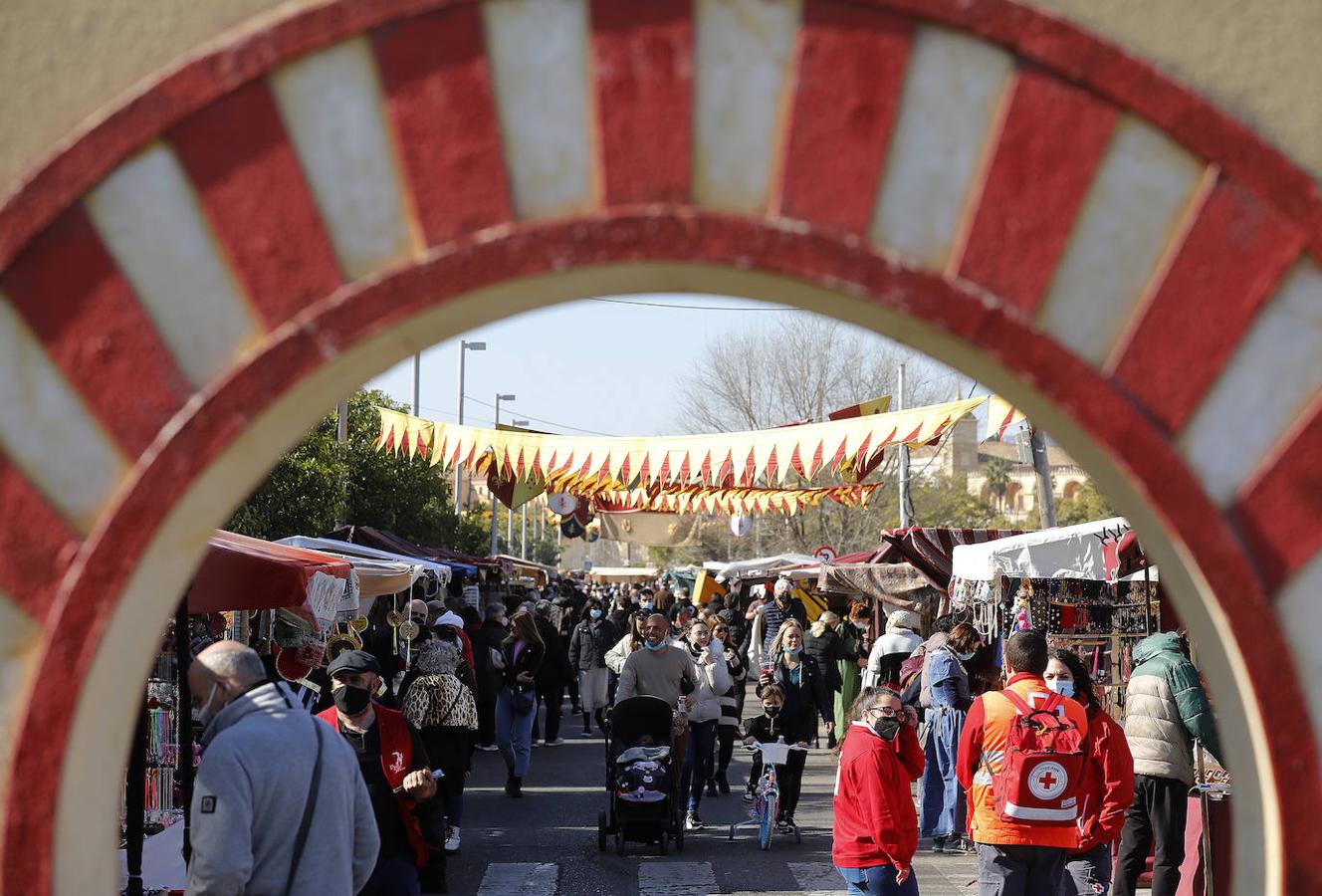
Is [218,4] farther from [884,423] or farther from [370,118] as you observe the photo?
[884,423]

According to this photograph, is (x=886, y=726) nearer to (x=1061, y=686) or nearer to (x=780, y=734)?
(x=1061, y=686)

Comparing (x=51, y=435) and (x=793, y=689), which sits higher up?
(x=51, y=435)

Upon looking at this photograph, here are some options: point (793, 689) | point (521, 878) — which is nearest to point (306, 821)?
point (521, 878)

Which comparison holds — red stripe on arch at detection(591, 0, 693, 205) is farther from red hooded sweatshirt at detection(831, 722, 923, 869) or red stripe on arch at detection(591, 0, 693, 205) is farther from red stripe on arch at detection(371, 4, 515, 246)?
red hooded sweatshirt at detection(831, 722, 923, 869)

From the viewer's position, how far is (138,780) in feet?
22.6

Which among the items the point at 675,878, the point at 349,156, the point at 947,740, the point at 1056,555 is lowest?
the point at 675,878

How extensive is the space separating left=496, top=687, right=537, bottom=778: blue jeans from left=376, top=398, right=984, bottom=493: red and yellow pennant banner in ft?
16.4

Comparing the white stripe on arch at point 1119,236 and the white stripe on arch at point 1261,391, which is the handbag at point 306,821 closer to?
the white stripe on arch at point 1119,236

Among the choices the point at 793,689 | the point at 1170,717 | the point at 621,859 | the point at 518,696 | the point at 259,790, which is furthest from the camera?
the point at 518,696

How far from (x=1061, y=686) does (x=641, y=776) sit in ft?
12.5

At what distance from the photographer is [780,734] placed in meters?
12.0

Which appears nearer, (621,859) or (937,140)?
(937,140)

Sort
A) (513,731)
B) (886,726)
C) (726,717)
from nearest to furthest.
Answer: (886,726) < (726,717) < (513,731)

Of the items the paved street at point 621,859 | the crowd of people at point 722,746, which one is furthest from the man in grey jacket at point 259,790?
the paved street at point 621,859
